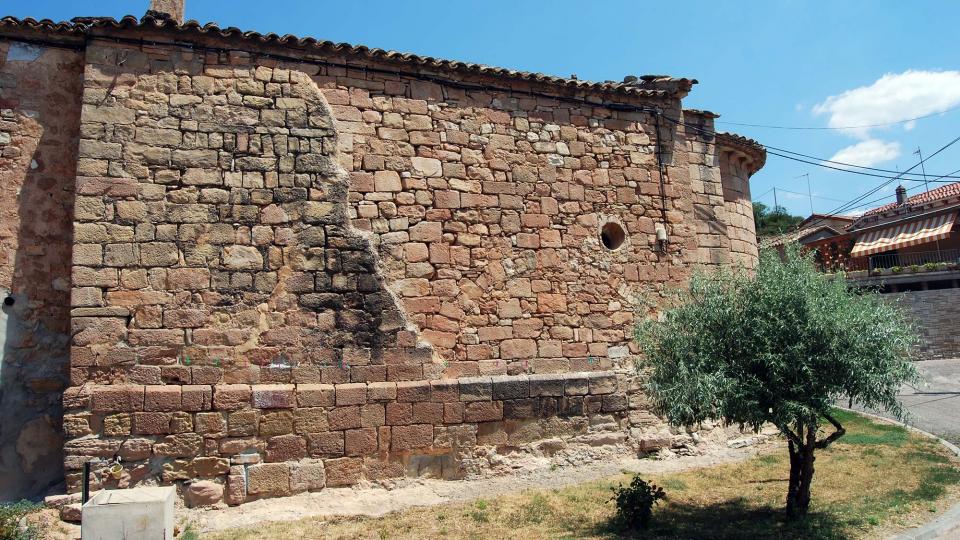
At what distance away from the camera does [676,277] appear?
1015 centimetres

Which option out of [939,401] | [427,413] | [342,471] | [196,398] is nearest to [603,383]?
[427,413]

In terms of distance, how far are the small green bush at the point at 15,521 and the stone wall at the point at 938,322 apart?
24995mm

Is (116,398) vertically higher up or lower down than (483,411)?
higher up

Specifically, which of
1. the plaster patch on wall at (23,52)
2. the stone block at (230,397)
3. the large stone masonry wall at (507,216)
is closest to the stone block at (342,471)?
the stone block at (230,397)

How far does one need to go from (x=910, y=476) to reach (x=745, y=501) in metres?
2.48

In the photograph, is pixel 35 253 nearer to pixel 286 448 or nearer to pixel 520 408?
pixel 286 448

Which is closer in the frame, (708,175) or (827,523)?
(827,523)

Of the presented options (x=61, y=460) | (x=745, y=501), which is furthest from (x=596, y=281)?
(x=61, y=460)

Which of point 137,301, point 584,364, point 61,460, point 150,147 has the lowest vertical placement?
point 61,460

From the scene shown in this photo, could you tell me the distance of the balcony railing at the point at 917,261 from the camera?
2452 cm

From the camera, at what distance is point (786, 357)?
6160 millimetres

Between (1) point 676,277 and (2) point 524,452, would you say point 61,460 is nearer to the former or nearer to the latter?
(2) point 524,452

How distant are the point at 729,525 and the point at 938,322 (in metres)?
21.5

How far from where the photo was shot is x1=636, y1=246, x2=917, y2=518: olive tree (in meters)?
6.12
